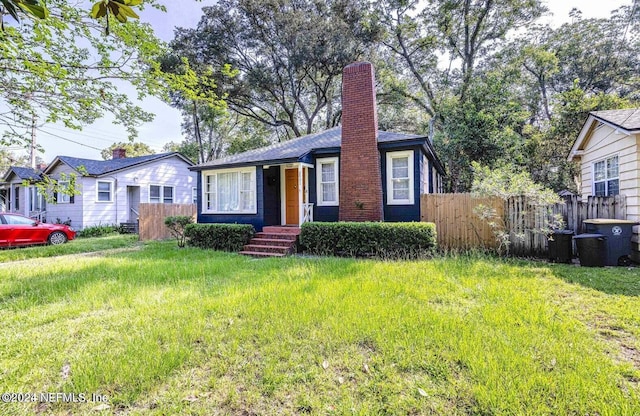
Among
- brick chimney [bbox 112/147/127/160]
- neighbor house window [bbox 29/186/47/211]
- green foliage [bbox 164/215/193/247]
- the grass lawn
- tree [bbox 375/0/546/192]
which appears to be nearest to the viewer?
the grass lawn

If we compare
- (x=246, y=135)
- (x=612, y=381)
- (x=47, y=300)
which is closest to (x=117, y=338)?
(x=47, y=300)

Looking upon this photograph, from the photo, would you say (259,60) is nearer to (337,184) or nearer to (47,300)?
(337,184)

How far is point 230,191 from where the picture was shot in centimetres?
1224

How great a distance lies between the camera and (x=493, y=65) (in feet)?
68.7

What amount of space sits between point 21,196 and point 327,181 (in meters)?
21.2

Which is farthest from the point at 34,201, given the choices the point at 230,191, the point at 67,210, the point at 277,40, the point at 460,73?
the point at 460,73

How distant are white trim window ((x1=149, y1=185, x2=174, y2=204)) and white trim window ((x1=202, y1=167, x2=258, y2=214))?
7.90 metres

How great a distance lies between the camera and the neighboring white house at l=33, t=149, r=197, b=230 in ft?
53.2

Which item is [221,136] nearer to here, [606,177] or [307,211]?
[307,211]

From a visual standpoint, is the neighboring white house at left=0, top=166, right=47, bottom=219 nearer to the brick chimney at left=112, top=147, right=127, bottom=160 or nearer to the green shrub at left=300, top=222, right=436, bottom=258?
the brick chimney at left=112, top=147, right=127, bottom=160

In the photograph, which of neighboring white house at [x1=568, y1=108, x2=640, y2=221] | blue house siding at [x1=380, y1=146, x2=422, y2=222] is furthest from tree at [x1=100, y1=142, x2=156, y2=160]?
neighboring white house at [x1=568, y1=108, x2=640, y2=221]

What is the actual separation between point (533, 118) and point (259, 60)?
21873 mm

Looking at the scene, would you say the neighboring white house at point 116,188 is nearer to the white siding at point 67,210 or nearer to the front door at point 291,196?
the white siding at point 67,210

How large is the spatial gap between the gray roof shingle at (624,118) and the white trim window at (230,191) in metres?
11.1
